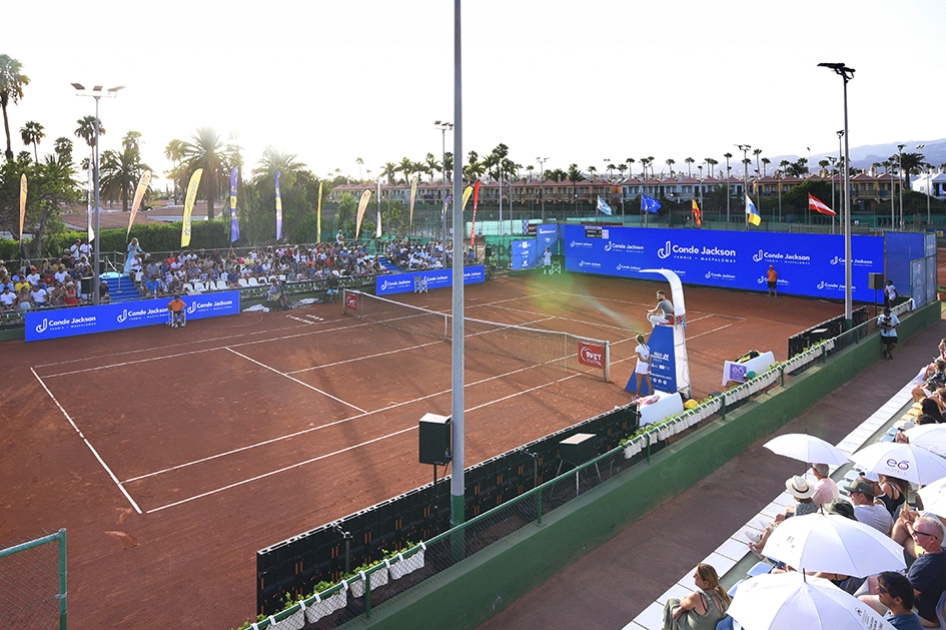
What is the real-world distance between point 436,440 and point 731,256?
34.1m

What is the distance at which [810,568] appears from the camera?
7.36 metres

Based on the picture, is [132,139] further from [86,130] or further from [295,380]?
[295,380]

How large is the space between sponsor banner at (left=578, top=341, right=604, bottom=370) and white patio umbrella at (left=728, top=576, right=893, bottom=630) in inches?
603

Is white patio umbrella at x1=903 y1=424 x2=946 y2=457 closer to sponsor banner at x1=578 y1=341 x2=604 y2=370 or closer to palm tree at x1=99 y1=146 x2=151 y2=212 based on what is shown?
sponsor banner at x1=578 y1=341 x2=604 y2=370

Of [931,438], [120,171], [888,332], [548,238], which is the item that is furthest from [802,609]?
[120,171]

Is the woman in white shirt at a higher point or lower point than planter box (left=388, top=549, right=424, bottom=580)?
higher

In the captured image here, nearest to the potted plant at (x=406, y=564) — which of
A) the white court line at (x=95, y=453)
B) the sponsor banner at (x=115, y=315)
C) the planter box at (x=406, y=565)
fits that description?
the planter box at (x=406, y=565)

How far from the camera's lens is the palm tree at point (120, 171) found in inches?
2918

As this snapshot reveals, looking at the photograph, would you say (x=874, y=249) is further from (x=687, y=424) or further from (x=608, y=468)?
(x=608, y=468)

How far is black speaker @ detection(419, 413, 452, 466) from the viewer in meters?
9.80

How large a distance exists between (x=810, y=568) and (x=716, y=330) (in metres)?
23.5

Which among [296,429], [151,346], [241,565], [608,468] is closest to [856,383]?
[608,468]

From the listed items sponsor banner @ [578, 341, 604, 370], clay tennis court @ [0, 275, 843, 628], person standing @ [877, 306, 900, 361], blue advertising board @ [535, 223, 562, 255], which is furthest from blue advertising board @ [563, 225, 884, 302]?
sponsor banner @ [578, 341, 604, 370]

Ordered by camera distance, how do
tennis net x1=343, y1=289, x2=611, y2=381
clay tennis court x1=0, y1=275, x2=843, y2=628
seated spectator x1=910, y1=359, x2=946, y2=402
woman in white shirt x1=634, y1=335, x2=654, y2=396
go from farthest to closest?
tennis net x1=343, y1=289, x2=611, y2=381 < woman in white shirt x1=634, y1=335, x2=654, y2=396 < seated spectator x1=910, y1=359, x2=946, y2=402 < clay tennis court x1=0, y1=275, x2=843, y2=628
